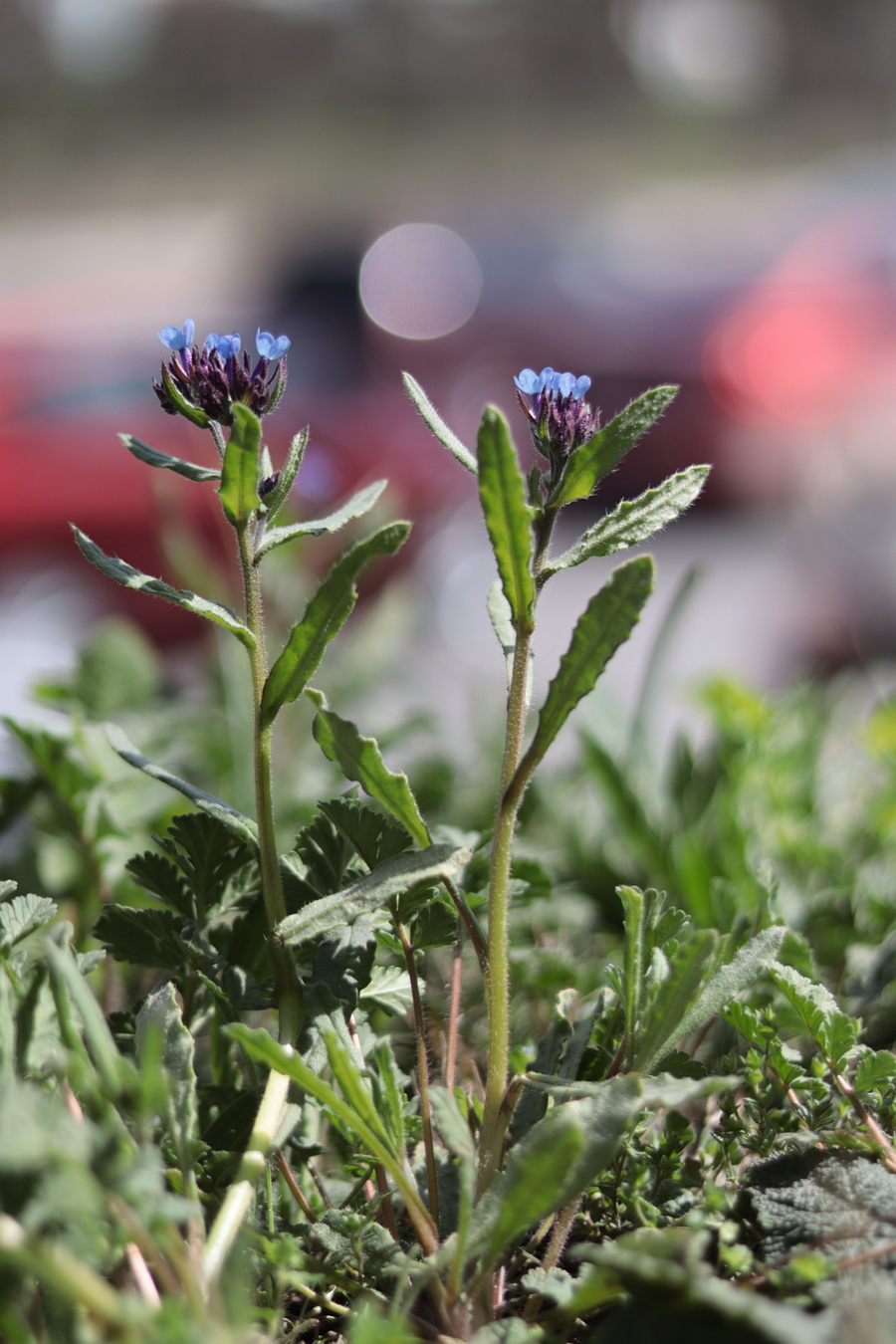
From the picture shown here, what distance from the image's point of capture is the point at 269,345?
0.86m

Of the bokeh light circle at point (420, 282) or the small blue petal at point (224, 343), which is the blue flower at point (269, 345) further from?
the bokeh light circle at point (420, 282)

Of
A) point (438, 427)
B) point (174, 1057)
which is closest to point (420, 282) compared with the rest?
point (438, 427)

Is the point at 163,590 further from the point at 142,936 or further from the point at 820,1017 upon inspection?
the point at 820,1017

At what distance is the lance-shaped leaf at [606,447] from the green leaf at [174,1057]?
1.44ft

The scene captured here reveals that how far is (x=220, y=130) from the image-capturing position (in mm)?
23047

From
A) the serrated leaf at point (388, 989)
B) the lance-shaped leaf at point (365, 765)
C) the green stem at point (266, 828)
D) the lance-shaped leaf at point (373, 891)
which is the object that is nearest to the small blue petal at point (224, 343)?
the green stem at point (266, 828)

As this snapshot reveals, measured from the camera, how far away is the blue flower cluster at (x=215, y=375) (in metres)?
0.85

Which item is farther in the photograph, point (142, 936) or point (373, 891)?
point (142, 936)

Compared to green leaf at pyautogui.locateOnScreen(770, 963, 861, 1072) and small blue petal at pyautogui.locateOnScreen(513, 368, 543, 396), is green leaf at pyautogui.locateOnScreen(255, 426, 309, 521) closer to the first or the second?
small blue petal at pyautogui.locateOnScreen(513, 368, 543, 396)

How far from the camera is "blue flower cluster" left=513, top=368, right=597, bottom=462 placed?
0.86m

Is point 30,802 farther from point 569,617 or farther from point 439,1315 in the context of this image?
point 569,617

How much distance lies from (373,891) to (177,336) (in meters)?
0.40

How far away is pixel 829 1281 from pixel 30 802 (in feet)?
3.20

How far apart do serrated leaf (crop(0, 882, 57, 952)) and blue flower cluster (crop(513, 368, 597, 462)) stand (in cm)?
48
